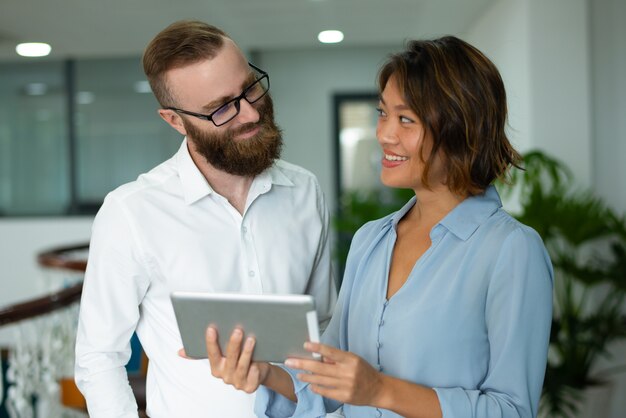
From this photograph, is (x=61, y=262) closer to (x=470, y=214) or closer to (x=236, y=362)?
(x=236, y=362)

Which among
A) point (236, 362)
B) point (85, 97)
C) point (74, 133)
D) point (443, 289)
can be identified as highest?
point (85, 97)

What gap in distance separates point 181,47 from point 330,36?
5.63 m

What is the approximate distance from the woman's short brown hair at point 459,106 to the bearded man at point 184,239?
20.8 inches

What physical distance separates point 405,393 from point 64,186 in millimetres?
7439

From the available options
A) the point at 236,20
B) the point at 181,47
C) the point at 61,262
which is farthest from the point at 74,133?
the point at 181,47

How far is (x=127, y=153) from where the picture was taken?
8.12 m

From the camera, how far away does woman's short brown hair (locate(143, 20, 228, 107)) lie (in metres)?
1.81

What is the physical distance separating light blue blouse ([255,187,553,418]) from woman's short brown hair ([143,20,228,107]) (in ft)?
2.34

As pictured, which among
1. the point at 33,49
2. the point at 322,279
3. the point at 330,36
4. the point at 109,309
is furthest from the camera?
the point at 33,49

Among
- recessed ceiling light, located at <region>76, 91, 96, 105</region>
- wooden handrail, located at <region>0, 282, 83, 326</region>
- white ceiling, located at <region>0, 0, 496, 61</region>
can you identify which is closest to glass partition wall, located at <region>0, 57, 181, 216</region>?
recessed ceiling light, located at <region>76, 91, 96, 105</region>

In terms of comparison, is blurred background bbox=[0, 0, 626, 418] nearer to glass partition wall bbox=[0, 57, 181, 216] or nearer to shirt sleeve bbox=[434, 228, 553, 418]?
glass partition wall bbox=[0, 57, 181, 216]

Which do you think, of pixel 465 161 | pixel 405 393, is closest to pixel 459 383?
pixel 405 393

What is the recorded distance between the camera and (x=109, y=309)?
1801mm

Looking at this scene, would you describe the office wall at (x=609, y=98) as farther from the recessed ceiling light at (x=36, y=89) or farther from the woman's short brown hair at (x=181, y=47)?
the recessed ceiling light at (x=36, y=89)
